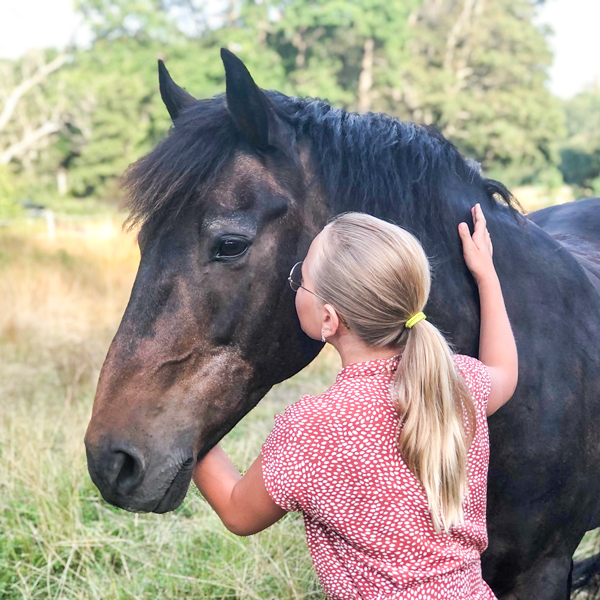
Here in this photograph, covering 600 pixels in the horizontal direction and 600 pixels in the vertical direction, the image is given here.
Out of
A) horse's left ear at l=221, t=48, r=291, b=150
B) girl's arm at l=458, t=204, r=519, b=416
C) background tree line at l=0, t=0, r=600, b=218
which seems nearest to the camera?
horse's left ear at l=221, t=48, r=291, b=150

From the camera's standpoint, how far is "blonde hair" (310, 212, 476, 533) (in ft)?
4.49

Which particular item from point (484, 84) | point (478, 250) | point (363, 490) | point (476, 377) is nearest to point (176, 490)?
point (363, 490)

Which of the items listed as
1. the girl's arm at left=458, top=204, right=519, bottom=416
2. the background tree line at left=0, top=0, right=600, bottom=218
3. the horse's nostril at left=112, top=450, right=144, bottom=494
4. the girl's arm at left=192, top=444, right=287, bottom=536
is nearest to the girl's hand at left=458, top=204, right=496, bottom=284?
the girl's arm at left=458, top=204, right=519, bottom=416

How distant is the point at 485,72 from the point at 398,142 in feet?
113

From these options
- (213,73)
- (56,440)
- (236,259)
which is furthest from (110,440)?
(213,73)

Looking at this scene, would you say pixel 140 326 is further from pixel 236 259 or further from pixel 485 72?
pixel 485 72

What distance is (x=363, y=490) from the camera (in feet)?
4.52

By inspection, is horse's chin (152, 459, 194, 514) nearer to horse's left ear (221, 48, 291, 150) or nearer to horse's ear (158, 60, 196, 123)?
horse's left ear (221, 48, 291, 150)

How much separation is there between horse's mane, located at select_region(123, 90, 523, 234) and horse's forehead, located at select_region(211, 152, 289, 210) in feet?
0.09

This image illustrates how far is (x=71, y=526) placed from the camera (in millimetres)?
3324

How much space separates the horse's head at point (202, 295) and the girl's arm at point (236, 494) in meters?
0.05

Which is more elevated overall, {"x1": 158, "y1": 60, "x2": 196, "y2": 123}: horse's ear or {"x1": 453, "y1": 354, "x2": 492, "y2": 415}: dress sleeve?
{"x1": 158, "y1": 60, "x2": 196, "y2": 123}: horse's ear

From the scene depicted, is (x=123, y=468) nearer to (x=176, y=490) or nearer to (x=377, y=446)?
(x=176, y=490)

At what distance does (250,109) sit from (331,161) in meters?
0.28
